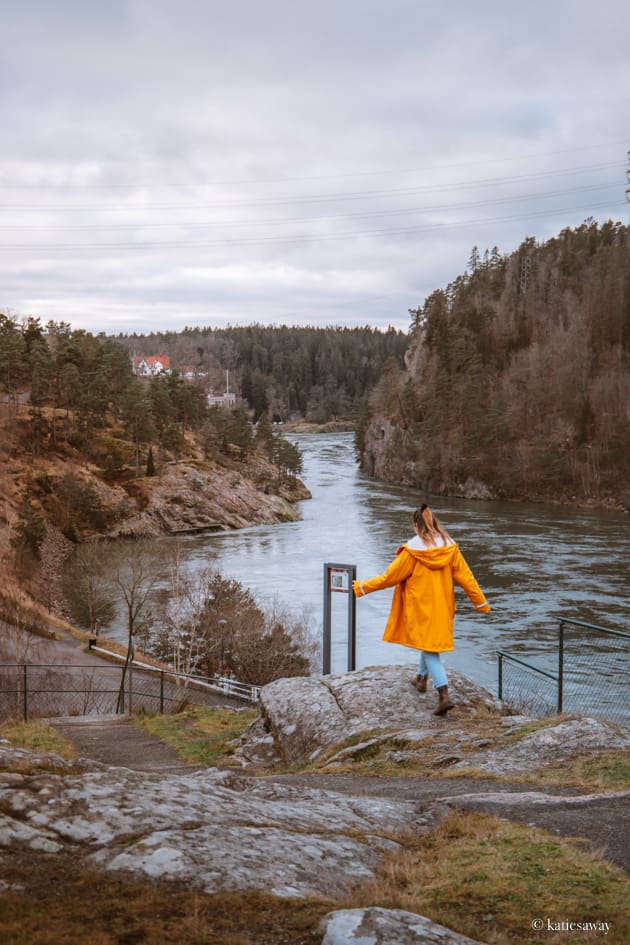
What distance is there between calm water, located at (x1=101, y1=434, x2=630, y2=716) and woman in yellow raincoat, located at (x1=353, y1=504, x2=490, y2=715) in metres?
9.39

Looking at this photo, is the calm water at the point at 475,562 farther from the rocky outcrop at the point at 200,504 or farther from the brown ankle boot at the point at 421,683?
the brown ankle boot at the point at 421,683

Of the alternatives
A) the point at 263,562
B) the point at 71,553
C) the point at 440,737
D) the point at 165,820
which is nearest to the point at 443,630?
the point at 440,737

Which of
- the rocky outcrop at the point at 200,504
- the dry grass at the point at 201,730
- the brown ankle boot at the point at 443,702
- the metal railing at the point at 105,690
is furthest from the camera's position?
the rocky outcrop at the point at 200,504

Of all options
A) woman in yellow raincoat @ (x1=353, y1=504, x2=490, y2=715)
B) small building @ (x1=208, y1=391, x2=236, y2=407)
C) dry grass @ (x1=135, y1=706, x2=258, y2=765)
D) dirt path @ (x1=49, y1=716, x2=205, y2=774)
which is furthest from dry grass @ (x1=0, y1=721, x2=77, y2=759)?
small building @ (x1=208, y1=391, x2=236, y2=407)

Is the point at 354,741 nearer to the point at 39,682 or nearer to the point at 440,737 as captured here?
the point at 440,737

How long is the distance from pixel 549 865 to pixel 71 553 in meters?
61.8

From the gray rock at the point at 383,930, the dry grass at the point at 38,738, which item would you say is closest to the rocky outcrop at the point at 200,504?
the dry grass at the point at 38,738

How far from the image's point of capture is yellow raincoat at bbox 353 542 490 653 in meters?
9.43

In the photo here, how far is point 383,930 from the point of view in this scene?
3393 mm

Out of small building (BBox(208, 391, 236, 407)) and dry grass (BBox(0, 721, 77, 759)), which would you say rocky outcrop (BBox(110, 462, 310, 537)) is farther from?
small building (BBox(208, 391, 236, 407))

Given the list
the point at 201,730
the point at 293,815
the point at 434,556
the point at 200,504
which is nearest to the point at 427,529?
the point at 434,556

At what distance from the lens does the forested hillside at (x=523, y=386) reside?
94.4m

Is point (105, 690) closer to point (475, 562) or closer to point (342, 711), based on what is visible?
point (342, 711)

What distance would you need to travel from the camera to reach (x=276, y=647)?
110 feet
